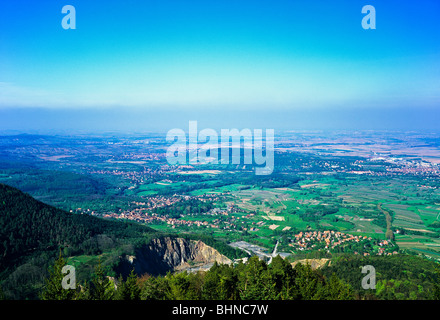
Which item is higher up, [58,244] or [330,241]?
[58,244]

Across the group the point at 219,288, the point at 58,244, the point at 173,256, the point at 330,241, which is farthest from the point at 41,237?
the point at 330,241

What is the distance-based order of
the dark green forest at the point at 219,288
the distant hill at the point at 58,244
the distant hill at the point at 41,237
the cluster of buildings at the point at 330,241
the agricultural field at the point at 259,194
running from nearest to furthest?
the dark green forest at the point at 219,288
the distant hill at the point at 58,244
the distant hill at the point at 41,237
the cluster of buildings at the point at 330,241
the agricultural field at the point at 259,194

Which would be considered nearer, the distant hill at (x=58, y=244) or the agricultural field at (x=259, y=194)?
the distant hill at (x=58, y=244)

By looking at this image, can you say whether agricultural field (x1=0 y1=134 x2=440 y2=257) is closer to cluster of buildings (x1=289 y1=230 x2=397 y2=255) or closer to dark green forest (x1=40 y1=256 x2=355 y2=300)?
cluster of buildings (x1=289 y1=230 x2=397 y2=255)

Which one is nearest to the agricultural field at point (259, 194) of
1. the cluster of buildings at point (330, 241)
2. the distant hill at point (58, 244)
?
the cluster of buildings at point (330, 241)

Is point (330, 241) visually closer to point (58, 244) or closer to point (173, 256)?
point (173, 256)

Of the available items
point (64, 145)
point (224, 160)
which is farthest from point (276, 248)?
point (64, 145)

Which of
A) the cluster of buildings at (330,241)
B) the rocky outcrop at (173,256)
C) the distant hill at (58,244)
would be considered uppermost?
the distant hill at (58,244)

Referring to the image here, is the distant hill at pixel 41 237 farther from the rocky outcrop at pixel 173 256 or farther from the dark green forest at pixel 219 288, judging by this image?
the dark green forest at pixel 219 288

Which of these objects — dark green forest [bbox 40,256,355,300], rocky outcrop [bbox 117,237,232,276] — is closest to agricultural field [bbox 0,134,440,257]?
rocky outcrop [bbox 117,237,232,276]
